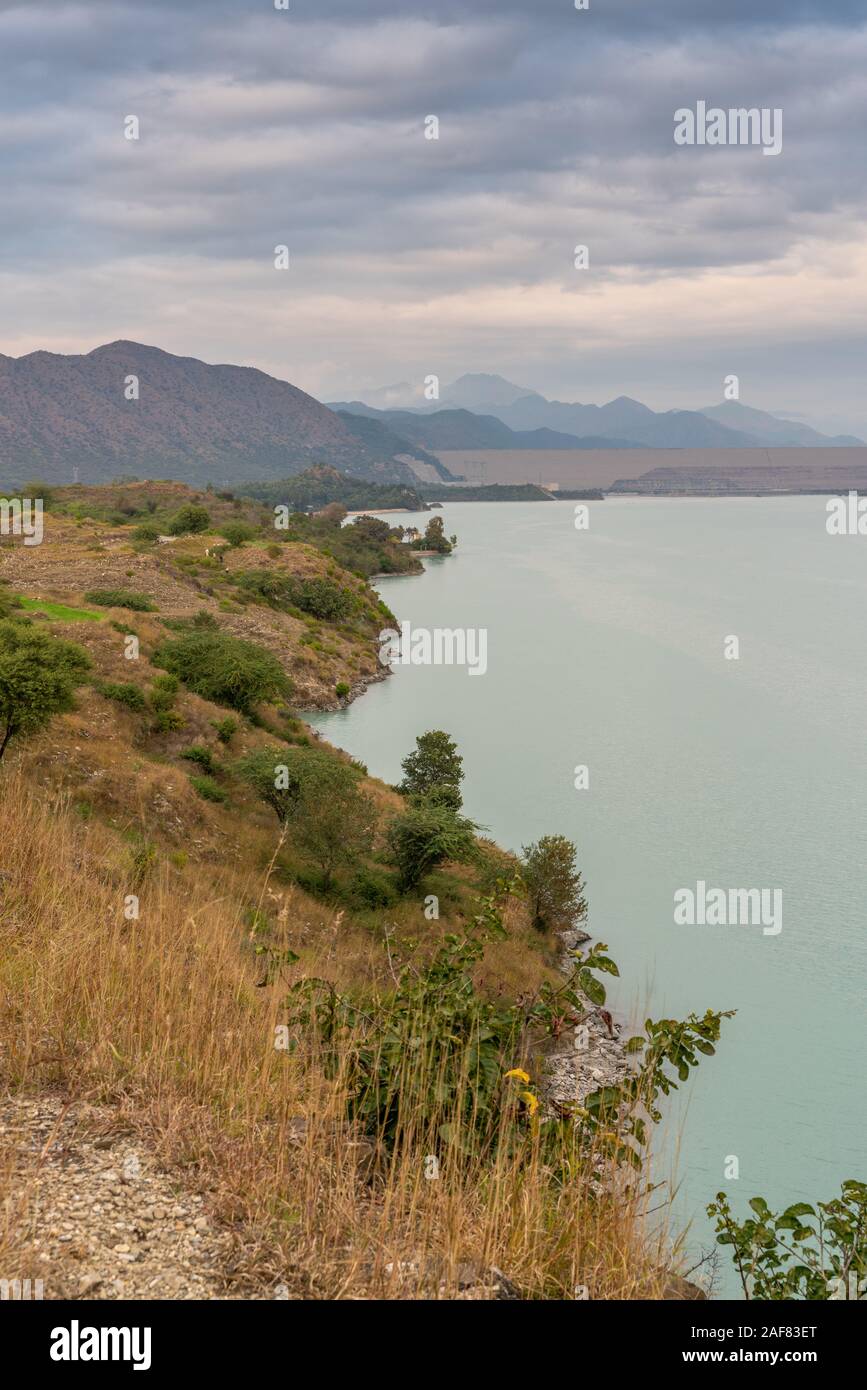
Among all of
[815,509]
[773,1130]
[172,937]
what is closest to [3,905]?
[172,937]

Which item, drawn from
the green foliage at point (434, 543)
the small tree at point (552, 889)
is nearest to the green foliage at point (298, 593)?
the small tree at point (552, 889)

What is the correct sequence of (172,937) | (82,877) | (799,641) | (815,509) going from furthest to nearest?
(815,509) → (799,641) → (82,877) → (172,937)

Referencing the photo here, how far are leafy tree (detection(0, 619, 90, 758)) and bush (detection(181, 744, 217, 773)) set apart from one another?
547 centimetres

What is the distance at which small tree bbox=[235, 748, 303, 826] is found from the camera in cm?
2030

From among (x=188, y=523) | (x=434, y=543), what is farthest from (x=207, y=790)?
(x=434, y=543)

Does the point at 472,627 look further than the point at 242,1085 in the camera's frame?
Yes

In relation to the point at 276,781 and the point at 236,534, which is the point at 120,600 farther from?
the point at 236,534

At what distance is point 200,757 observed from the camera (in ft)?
75.0

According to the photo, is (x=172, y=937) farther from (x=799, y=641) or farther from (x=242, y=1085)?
(x=799, y=641)

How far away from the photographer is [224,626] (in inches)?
1561

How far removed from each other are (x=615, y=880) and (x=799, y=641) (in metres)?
36.1

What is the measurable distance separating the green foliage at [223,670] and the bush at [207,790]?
6.43 metres

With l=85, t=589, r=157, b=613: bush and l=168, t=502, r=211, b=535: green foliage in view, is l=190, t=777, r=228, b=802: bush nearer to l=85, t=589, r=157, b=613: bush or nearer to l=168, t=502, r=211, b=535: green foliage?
l=85, t=589, r=157, b=613: bush

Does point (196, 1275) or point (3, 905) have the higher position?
point (3, 905)
